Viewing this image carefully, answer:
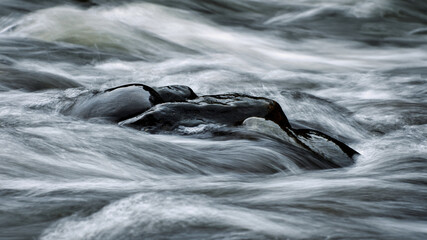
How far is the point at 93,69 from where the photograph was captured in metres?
7.39

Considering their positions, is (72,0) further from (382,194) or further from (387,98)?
(382,194)

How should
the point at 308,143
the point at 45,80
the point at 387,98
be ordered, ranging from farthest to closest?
the point at 387,98 → the point at 45,80 → the point at 308,143

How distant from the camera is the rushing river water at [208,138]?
9.03 ft

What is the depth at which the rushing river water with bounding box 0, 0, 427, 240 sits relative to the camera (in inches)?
108

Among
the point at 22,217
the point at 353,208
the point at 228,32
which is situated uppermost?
the point at 228,32

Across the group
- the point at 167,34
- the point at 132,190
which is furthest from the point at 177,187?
the point at 167,34

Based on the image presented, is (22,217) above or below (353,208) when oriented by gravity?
below

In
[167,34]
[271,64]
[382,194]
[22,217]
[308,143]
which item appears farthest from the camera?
[167,34]

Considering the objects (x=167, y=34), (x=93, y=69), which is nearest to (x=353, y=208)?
(x=93, y=69)

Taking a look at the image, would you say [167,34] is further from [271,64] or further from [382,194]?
[382,194]

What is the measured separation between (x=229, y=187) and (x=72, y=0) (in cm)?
761

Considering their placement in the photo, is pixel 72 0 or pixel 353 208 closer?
pixel 353 208

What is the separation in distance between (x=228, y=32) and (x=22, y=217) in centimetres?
789

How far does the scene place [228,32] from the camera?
10.4 metres
